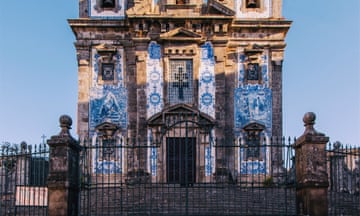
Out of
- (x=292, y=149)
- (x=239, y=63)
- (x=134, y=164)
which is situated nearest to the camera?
(x=292, y=149)

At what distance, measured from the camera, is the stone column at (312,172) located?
44.7 feet

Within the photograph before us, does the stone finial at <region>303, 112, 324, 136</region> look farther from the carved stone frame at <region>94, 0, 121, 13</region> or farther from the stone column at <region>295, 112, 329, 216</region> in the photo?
the carved stone frame at <region>94, 0, 121, 13</region>

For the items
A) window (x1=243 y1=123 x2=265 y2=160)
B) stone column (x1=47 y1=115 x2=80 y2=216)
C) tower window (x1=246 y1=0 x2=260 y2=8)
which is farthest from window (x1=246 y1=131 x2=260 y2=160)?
stone column (x1=47 y1=115 x2=80 y2=216)

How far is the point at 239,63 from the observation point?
28.8 m

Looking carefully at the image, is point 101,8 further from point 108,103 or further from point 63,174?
point 63,174

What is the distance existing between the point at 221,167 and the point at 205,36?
583 cm

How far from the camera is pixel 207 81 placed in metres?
28.1

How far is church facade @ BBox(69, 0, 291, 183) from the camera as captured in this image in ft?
89.8

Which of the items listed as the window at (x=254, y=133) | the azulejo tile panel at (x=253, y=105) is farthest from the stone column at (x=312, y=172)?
the azulejo tile panel at (x=253, y=105)

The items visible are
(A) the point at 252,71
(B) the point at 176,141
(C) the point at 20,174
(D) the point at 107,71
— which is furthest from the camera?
(A) the point at 252,71

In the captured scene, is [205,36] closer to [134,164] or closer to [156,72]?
[156,72]

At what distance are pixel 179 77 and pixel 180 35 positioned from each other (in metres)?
1.82

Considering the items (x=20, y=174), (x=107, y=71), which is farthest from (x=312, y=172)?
(x=107, y=71)

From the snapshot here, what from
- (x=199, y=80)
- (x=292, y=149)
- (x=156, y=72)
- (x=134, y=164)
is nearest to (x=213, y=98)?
(x=199, y=80)
